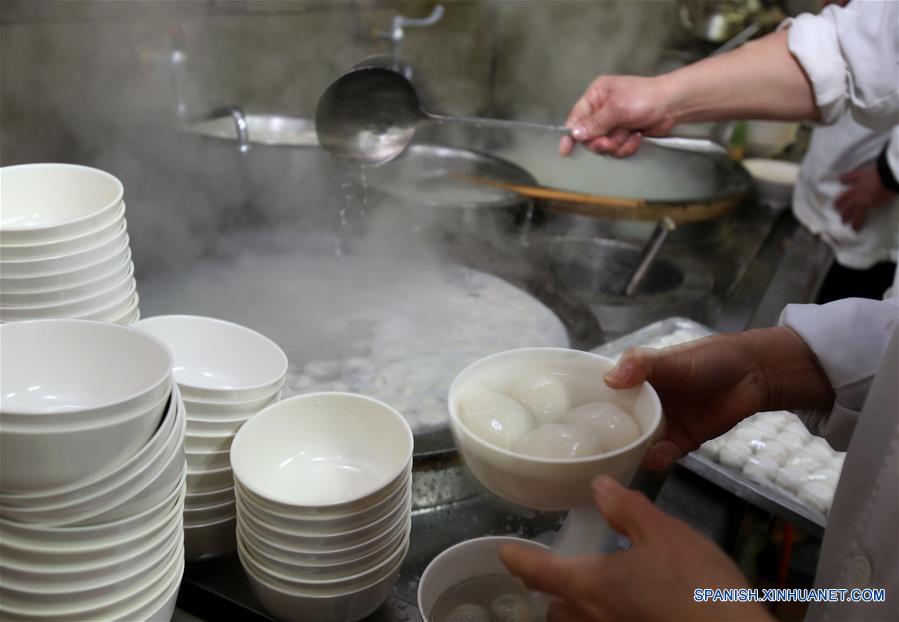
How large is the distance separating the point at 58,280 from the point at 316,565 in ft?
1.82

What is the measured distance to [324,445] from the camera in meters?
1.23

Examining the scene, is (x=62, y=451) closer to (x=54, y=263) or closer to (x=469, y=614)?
(x=54, y=263)

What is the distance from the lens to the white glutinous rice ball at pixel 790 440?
166 centimetres

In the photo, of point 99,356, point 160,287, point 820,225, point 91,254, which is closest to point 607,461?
point 99,356

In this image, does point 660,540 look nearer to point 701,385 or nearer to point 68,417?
point 701,385

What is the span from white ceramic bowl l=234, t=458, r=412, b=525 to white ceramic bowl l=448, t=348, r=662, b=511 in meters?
0.18

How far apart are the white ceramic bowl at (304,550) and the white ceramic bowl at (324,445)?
89 millimetres

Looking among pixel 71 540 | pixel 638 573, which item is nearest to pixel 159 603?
pixel 71 540

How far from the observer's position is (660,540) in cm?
80

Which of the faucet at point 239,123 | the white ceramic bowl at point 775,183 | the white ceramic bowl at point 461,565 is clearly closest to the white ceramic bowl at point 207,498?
the white ceramic bowl at point 461,565

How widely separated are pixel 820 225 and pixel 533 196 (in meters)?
1.53

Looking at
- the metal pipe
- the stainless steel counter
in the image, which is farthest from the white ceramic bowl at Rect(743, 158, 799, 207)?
the metal pipe

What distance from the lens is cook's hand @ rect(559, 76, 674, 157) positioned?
211 cm

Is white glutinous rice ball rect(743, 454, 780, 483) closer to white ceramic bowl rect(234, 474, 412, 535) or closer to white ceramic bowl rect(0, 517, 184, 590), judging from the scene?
white ceramic bowl rect(234, 474, 412, 535)
